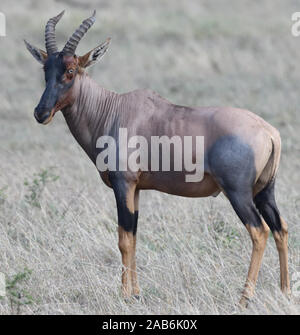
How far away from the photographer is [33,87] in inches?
681

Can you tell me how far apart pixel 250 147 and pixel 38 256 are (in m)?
2.63

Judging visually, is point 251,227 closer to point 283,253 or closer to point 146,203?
point 283,253

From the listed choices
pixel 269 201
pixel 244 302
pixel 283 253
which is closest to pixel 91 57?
pixel 269 201

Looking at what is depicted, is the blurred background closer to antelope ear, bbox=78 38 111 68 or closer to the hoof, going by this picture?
the hoof

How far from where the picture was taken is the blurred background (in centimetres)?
674

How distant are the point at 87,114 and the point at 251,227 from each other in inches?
76.3

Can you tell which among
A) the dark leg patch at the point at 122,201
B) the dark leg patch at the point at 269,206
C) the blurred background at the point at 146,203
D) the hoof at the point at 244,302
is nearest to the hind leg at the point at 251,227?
the hoof at the point at 244,302

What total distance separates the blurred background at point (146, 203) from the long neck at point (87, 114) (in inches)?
47.5

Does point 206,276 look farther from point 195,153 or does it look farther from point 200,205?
point 200,205

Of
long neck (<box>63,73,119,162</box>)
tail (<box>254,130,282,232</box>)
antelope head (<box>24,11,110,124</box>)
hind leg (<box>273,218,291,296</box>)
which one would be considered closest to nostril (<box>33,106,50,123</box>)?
antelope head (<box>24,11,110,124</box>)

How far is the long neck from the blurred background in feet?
3.96

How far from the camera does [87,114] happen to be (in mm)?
7047

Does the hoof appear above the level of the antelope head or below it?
below

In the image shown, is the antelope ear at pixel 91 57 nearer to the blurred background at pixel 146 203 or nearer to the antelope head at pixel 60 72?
the antelope head at pixel 60 72
